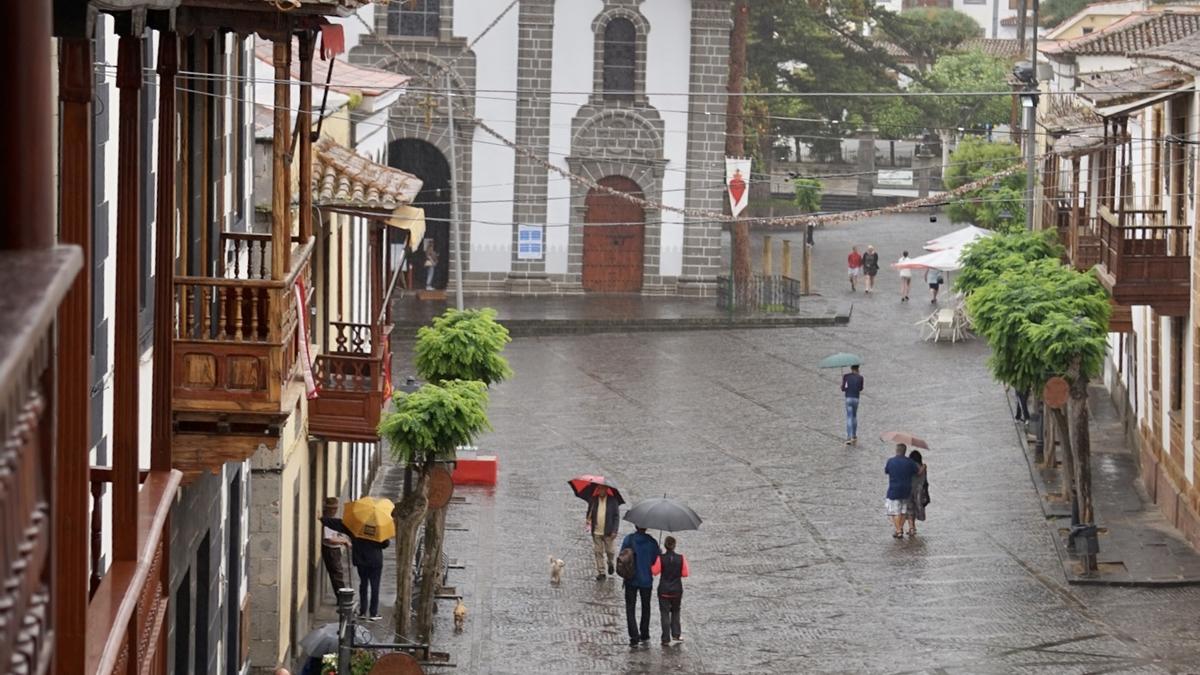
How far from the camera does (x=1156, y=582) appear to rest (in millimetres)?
23906

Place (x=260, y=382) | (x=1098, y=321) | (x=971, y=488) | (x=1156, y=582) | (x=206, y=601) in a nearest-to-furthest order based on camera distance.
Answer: (x=260, y=382), (x=206, y=601), (x=1156, y=582), (x=1098, y=321), (x=971, y=488)

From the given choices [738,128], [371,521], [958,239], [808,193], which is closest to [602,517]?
[371,521]

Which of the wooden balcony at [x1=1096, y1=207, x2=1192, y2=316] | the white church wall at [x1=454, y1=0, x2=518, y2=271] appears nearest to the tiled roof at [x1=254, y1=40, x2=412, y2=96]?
the wooden balcony at [x1=1096, y1=207, x2=1192, y2=316]

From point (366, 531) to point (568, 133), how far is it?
2911 cm

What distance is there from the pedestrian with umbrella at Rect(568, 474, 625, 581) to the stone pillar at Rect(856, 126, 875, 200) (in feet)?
155

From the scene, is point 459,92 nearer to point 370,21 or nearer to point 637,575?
point 370,21

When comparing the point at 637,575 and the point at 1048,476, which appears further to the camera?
the point at 1048,476

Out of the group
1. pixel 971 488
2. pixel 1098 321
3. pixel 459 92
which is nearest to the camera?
pixel 1098 321

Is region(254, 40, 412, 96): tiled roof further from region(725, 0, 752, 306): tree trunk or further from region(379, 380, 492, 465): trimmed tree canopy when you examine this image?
region(725, 0, 752, 306): tree trunk

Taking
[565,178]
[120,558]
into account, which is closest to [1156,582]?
[120,558]

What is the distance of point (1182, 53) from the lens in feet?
85.1

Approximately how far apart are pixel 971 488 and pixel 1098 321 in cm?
340

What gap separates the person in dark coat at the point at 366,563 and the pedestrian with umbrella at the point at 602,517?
2.92m

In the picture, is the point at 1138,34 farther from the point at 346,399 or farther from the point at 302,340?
the point at 302,340
